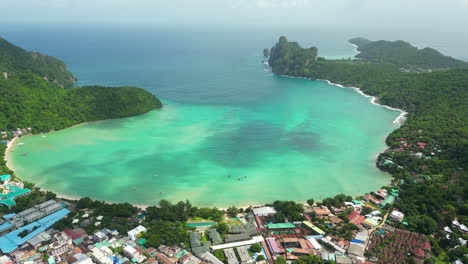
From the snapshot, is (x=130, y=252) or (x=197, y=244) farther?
(x=197, y=244)

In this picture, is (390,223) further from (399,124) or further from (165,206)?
(399,124)

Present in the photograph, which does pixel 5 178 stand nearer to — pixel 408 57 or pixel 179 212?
pixel 179 212

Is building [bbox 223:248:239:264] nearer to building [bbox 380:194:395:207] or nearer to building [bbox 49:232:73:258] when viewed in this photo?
building [bbox 49:232:73:258]

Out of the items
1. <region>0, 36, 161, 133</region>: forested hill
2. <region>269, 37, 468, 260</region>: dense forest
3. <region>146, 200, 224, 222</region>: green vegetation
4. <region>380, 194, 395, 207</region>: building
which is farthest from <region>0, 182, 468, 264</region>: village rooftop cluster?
<region>0, 36, 161, 133</region>: forested hill

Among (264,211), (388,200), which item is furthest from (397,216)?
(264,211)

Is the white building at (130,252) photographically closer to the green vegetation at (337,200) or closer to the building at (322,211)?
the building at (322,211)
